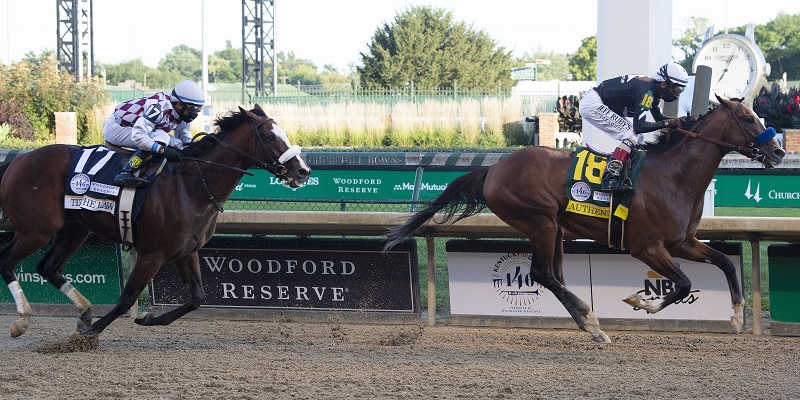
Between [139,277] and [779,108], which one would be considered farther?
[779,108]

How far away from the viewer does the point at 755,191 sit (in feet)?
38.9

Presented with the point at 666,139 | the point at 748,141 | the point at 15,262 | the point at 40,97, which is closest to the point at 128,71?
the point at 40,97

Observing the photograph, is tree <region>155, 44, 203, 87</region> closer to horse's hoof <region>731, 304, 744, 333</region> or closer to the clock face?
the clock face

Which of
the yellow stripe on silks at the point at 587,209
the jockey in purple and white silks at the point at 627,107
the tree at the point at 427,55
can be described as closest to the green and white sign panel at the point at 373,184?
the jockey in purple and white silks at the point at 627,107

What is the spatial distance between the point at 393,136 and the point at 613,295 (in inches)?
648

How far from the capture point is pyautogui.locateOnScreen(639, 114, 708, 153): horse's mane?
6866mm

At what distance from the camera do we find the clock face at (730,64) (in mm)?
20750

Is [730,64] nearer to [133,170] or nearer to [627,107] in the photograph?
[627,107]

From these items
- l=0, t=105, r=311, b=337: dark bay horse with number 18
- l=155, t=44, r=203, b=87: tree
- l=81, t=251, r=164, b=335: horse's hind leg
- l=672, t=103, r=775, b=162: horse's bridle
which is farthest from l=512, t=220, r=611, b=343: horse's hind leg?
l=155, t=44, r=203, b=87: tree

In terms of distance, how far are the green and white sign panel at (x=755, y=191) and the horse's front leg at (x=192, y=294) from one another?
735cm

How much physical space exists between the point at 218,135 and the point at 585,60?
73881mm

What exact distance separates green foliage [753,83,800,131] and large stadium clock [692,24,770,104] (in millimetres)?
744

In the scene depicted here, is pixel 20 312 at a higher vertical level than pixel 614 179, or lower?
lower

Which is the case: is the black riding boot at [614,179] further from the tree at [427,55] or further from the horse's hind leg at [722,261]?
the tree at [427,55]
